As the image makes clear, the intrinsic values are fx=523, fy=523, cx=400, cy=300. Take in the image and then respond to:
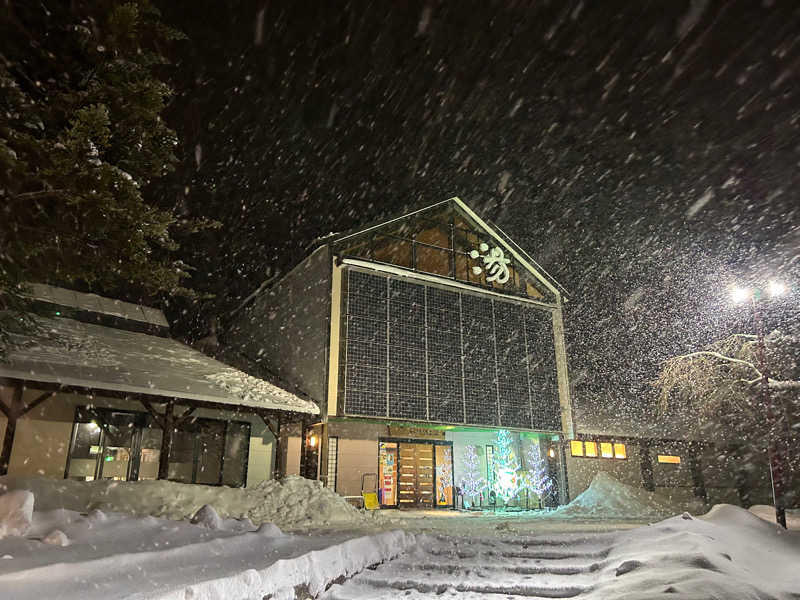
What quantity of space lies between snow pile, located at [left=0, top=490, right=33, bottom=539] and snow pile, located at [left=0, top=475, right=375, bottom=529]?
3.59 metres

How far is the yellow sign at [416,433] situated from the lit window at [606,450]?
6.36 metres

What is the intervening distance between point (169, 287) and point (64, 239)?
144 centimetres

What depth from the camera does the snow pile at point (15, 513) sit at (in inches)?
166

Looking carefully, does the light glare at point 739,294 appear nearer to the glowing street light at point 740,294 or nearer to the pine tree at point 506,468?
the glowing street light at point 740,294

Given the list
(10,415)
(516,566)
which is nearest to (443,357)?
(516,566)

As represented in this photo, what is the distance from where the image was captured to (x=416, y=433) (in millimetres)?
16859

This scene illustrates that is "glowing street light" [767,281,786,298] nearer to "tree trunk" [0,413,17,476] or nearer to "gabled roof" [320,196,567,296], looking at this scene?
"gabled roof" [320,196,567,296]

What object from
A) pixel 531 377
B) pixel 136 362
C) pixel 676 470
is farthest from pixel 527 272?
pixel 136 362

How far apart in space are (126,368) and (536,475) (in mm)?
13240

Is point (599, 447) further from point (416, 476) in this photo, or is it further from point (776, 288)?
point (776, 288)

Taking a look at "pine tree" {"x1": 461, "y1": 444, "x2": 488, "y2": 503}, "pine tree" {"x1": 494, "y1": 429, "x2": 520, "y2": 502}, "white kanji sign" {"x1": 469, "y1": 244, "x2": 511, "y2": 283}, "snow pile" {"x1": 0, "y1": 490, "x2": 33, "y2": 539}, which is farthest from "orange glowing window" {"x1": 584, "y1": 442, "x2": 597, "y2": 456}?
"snow pile" {"x1": 0, "y1": 490, "x2": 33, "y2": 539}

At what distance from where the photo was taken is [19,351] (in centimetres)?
1000

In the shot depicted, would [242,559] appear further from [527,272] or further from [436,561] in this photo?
[527,272]

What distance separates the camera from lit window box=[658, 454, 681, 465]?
2086 centimetres
